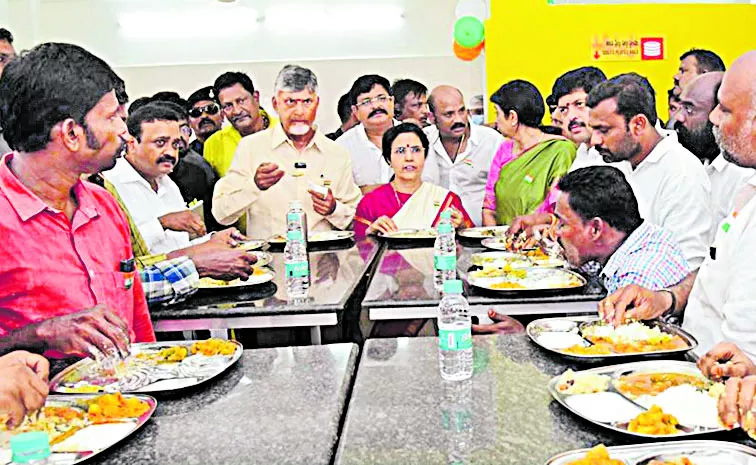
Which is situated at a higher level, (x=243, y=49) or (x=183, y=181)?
(x=243, y=49)

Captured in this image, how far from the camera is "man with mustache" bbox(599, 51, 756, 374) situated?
6.35 ft

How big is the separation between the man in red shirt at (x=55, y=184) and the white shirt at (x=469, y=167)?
3288 millimetres

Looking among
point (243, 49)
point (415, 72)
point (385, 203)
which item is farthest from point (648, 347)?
point (243, 49)

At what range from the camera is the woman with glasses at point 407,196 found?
168 inches

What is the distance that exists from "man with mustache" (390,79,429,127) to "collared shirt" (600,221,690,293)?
350 centimetres

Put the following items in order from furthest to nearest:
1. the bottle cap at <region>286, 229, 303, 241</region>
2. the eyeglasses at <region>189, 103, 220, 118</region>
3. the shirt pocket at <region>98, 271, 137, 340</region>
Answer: the eyeglasses at <region>189, 103, 220, 118</region>
the bottle cap at <region>286, 229, 303, 241</region>
the shirt pocket at <region>98, 271, 137, 340</region>

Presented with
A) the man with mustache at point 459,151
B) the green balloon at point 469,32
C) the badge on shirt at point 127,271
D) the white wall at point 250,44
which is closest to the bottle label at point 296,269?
the badge on shirt at point 127,271

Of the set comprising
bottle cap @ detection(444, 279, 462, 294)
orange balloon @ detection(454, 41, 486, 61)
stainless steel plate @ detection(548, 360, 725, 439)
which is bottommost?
stainless steel plate @ detection(548, 360, 725, 439)

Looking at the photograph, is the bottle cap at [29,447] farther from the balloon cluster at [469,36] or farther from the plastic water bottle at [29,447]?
the balloon cluster at [469,36]

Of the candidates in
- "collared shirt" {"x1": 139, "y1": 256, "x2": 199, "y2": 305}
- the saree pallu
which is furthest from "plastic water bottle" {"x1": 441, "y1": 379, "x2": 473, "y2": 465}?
the saree pallu

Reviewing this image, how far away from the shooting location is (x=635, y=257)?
8.25 ft

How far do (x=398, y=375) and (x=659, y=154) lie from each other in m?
2.13

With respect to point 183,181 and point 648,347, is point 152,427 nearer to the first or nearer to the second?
point 648,347

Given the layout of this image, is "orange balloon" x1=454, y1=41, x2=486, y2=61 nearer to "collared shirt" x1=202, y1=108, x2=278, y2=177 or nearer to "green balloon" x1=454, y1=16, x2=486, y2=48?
"green balloon" x1=454, y1=16, x2=486, y2=48
